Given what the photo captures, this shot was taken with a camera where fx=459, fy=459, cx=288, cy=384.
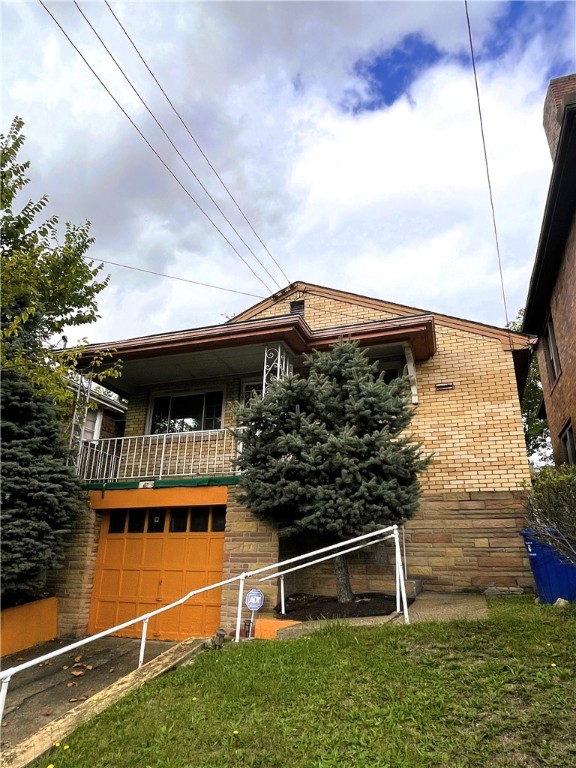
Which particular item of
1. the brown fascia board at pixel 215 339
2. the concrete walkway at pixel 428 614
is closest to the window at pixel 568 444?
the concrete walkway at pixel 428 614

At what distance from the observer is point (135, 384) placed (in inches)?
441

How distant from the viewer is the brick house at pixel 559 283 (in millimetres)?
7910

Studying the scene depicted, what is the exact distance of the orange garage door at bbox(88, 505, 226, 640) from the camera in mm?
7824

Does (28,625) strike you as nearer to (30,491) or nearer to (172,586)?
(30,491)

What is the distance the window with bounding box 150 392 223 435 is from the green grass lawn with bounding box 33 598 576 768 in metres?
6.32

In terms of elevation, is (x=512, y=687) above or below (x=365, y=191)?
below

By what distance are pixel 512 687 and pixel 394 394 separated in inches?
174

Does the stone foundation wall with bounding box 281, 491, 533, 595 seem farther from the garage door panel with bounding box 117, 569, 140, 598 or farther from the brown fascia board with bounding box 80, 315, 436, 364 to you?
the brown fascia board with bounding box 80, 315, 436, 364

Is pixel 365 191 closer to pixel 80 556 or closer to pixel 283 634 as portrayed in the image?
pixel 283 634

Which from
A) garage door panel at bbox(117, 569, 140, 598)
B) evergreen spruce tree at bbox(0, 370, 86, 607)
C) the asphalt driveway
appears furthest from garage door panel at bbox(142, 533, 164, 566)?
evergreen spruce tree at bbox(0, 370, 86, 607)

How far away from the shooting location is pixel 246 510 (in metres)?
7.63

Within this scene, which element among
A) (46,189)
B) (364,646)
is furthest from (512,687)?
(46,189)

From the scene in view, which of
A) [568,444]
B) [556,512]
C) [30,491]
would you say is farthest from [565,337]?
[30,491]

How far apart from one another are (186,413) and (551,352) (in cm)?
946
